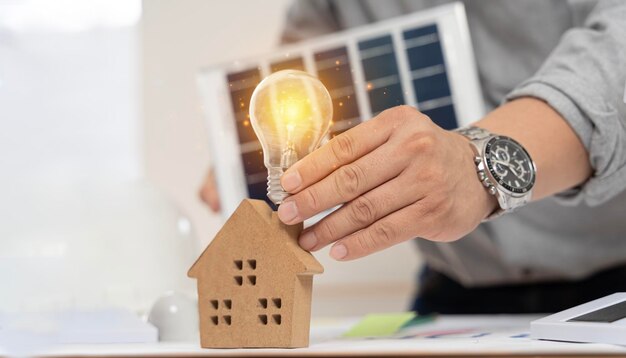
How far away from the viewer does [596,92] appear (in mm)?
579

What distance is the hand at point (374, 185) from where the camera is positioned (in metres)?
0.48

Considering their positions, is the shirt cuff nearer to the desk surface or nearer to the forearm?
the forearm

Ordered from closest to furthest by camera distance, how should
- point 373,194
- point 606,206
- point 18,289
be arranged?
point 373,194
point 18,289
point 606,206

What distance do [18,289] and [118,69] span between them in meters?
0.29

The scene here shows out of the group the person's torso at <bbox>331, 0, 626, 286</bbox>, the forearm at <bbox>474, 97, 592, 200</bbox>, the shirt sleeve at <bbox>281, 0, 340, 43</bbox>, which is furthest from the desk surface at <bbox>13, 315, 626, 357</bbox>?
the shirt sleeve at <bbox>281, 0, 340, 43</bbox>

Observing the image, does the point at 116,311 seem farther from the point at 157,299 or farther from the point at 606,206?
the point at 606,206

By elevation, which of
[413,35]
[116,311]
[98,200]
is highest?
[413,35]

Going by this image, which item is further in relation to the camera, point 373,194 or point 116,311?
point 116,311

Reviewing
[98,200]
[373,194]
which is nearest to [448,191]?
[373,194]

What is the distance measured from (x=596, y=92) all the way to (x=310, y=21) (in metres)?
0.57

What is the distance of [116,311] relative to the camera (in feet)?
2.02

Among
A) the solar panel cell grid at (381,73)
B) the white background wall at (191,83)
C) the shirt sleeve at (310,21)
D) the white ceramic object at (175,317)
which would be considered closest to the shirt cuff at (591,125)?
the solar panel cell grid at (381,73)

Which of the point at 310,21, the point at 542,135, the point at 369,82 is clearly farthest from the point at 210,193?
the point at 310,21

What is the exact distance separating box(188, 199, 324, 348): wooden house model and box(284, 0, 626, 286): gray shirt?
244mm
